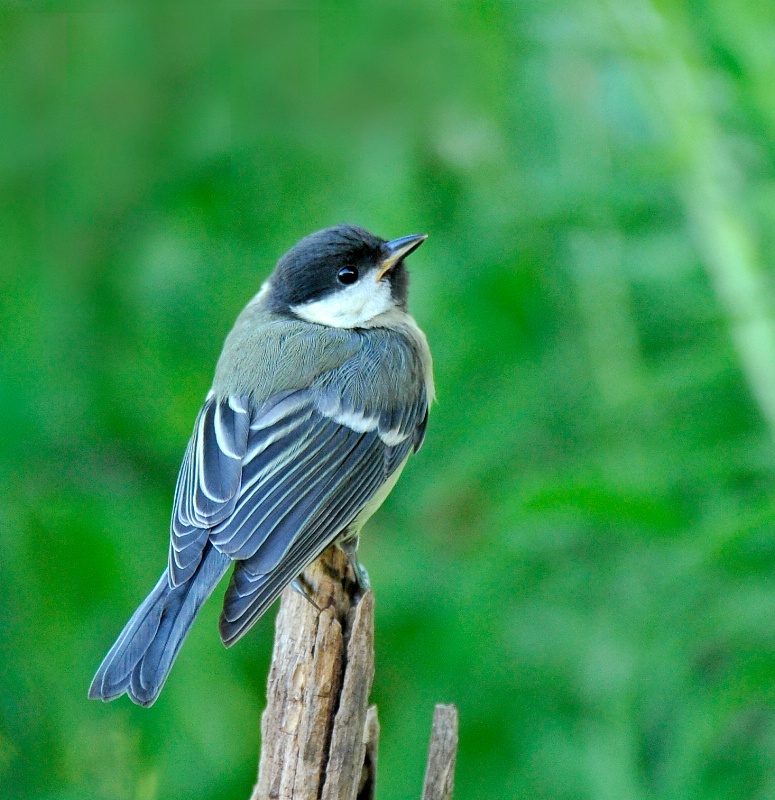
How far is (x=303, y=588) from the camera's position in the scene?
93.3 inches

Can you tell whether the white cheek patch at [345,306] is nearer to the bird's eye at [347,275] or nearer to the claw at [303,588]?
the bird's eye at [347,275]

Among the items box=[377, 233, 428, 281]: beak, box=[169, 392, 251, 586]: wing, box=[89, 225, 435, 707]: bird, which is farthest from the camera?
box=[377, 233, 428, 281]: beak

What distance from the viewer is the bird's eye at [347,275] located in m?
3.09

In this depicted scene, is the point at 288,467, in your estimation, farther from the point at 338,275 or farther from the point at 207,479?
the point at 338,275

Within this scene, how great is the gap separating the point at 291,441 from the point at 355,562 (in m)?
0.32

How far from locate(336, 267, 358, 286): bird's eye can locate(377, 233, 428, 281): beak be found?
0.07 m

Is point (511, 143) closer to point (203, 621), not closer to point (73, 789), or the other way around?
point (203, 621)

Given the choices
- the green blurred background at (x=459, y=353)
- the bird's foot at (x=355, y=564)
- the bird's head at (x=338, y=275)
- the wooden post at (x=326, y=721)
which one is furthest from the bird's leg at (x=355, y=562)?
the bird's head at (x=338, y=275)

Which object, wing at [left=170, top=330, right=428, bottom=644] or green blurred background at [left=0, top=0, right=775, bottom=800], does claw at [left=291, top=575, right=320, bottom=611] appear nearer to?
A: wing at [left=170, top=330, right=428, bottom=644]

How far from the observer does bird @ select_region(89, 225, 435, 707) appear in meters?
2.24

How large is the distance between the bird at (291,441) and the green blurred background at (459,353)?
1.19 ft

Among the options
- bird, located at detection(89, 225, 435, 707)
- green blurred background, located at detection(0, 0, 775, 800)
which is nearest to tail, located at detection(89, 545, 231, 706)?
bird, located at detection(89, 225, 435, 707)

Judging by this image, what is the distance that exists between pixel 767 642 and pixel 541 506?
0.66 meters

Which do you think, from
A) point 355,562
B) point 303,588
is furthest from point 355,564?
point 303,588
